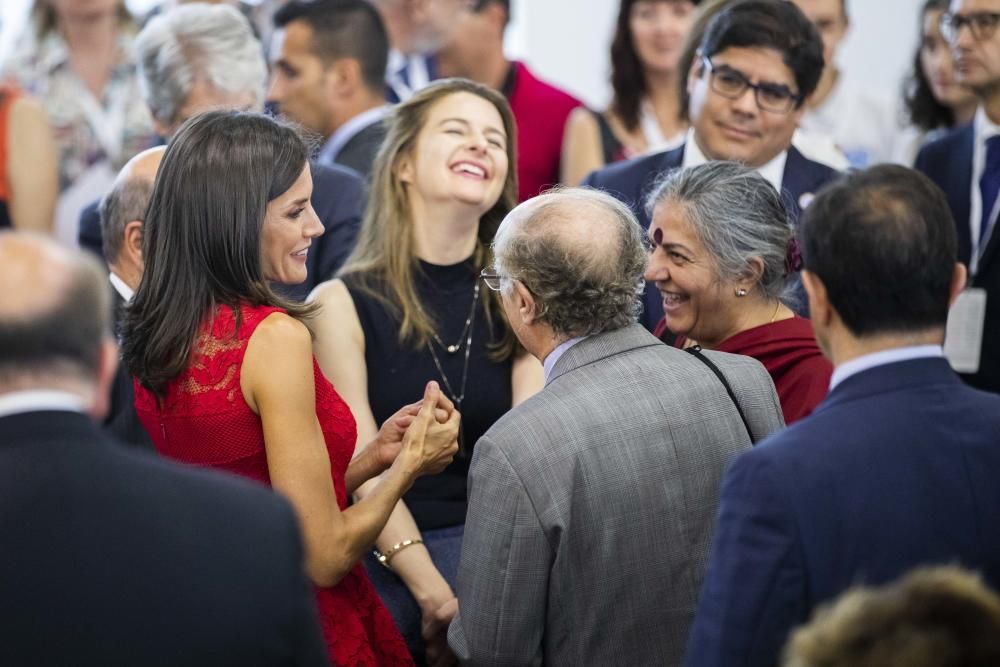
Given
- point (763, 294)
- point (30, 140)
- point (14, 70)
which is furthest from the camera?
point (14, 70)

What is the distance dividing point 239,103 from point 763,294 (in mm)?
1864

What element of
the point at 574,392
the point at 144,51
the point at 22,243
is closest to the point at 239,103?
the point at 144,51

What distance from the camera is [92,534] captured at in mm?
1466

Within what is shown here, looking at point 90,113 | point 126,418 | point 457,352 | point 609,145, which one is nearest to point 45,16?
point 90,113

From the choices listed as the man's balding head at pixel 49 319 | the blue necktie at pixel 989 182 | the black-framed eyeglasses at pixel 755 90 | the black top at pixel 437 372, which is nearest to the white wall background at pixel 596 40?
the blue necktie at pixel 989 182

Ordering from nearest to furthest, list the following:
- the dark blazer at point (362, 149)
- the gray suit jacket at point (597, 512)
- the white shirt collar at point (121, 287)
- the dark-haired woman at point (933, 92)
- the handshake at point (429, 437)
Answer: the gray suit jacket at point (597, 512), the handshake at point (429, 437), the white shirt collar at point (121, 287), the dark blazer at point (362, 149), the dark-haired woman at point (933, 92)

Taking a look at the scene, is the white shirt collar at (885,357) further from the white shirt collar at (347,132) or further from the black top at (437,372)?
the white shirt collar at (347,132)

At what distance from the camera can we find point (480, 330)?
329 centimetres

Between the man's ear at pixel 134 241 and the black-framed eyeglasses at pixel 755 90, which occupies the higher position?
the black-framed eyeglasses at pixel 755 90

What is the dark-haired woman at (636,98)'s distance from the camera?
4.70m

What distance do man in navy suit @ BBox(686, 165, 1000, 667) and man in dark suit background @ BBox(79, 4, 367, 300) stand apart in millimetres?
2107

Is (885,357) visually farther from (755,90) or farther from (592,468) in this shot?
(755,90)

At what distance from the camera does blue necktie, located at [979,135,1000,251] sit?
13.3 feet

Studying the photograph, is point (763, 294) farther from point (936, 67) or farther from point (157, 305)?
point (936, 67)
